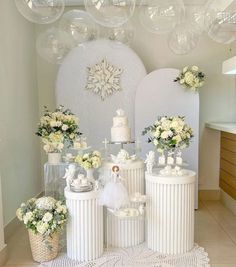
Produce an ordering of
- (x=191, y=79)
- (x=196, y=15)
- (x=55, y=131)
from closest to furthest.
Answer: (x=196, y=15), (x=55, y=131), (x=191, y=79)

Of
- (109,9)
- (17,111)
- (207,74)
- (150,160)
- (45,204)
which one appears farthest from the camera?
(207,74)

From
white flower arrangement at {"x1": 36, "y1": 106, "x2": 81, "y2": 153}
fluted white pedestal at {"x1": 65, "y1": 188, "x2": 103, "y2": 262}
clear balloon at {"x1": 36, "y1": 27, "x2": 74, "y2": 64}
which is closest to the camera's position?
fluted white pedestal at {"x1": 65, "y1": 188, "x2": 103, "y2": 262}

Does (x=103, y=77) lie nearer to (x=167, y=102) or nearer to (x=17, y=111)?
(x=167, y=102)

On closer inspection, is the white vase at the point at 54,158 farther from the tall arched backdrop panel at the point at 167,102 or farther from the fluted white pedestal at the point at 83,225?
the tall arched backdrop panel at the point at 167,102

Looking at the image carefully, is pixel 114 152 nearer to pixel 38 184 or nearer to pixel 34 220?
pixel 38 184

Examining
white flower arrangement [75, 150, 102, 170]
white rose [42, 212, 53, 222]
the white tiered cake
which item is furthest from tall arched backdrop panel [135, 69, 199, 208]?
white rose [42, 212, 53, 222]

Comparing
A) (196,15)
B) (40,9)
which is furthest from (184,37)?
(40,9)

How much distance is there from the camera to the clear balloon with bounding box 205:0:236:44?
2744 mm

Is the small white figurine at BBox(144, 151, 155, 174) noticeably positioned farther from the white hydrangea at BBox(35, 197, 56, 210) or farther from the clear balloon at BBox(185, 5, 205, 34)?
the clear balloon at BBox(185, 5, 205, 34)

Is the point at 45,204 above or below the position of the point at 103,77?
below

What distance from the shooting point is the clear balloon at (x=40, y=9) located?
2377mm

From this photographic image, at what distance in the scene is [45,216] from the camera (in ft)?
8.64

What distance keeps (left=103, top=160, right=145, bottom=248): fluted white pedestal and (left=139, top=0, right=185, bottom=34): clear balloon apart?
52.4 inches

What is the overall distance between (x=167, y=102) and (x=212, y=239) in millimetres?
1802
